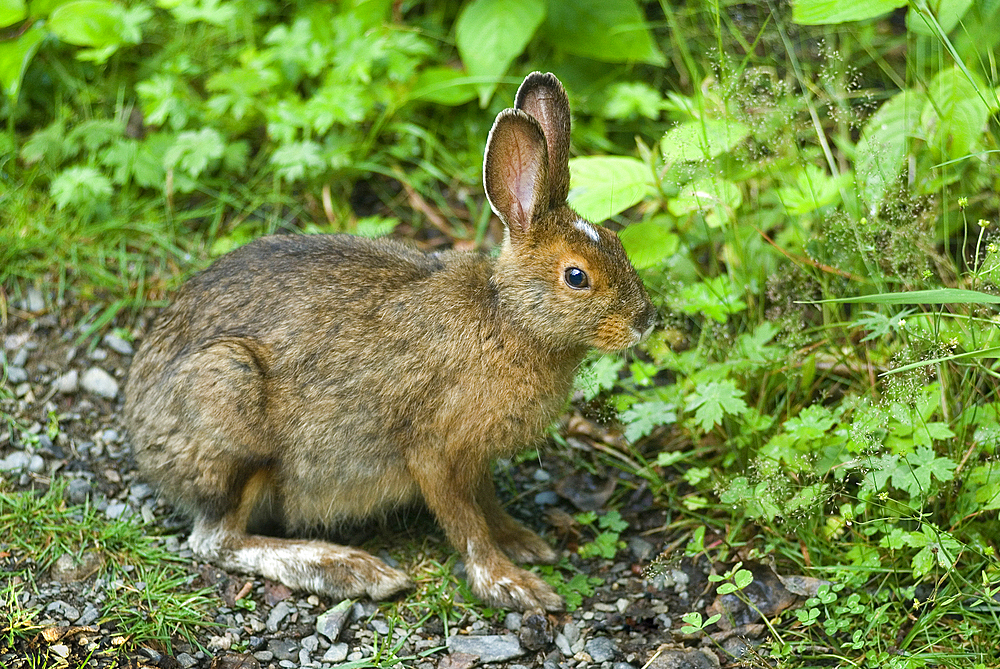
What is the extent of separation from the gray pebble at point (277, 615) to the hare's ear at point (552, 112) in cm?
189

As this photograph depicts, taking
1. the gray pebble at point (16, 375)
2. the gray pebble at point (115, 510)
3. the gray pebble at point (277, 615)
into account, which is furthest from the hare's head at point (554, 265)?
the gray pebble at point (16, 375)

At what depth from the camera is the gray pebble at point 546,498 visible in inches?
195

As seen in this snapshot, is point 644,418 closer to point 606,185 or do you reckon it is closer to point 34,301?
point 606,185

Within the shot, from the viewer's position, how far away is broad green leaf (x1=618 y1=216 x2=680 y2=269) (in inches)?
189

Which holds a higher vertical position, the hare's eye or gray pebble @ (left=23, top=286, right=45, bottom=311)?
the hare's eye

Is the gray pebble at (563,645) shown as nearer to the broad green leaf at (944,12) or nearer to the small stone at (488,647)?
the small stone at (488,647)

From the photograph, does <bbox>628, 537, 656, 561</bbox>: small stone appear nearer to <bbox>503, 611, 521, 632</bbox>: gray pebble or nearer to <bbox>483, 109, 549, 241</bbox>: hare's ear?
<bbox>503, 611, 521, 632</bbox>: gray pebble

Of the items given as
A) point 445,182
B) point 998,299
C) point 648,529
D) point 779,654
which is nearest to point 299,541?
point 648,529

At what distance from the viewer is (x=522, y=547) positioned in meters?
4.58

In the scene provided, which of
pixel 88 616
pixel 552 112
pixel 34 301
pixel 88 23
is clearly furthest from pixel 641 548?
pixel 88 23

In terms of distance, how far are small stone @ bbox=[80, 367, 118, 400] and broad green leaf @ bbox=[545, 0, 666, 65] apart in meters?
3.01

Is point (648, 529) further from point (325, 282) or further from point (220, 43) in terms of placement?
point (220, 43)

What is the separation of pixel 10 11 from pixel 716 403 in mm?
4139

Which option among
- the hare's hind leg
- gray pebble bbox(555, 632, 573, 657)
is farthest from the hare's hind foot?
gray pebble bbox(555, 632, 573, 657)
